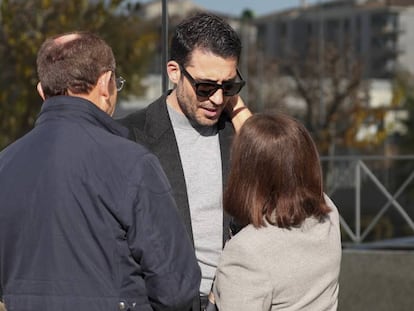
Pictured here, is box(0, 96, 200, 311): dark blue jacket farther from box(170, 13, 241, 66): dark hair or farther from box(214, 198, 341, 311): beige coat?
Result: box(170, 13, 241, 66): dark hair

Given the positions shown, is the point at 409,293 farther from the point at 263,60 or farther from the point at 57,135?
the point at 263,60

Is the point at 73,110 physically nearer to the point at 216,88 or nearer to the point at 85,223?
the point at 85,223

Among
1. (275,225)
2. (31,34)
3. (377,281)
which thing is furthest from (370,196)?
(275,225)

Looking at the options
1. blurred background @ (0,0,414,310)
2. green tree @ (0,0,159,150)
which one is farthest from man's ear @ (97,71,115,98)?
green tree @ (0,0,159,150)

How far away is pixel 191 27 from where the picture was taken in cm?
358

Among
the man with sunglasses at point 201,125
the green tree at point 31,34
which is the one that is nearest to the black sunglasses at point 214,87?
the man with sunglasses at point 201,125

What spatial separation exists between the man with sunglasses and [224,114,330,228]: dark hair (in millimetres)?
425

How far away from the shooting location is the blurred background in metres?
11.5

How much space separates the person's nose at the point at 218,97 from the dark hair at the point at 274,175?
43 centimetres

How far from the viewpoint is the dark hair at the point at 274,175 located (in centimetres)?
304

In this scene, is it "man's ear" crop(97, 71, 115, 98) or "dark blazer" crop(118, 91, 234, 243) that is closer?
"man's ear" crop(97, 71, 115, 98)

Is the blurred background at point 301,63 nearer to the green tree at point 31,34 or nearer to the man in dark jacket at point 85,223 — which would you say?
the green tree at point 31,34

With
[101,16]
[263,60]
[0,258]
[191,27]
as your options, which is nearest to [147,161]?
[0,258]

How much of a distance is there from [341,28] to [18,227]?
10.5 metres
